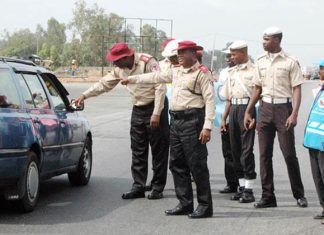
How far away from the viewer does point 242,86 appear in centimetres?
845

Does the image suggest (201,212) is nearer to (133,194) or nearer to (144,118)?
(133,194)

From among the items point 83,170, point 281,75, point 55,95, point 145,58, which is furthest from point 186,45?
point 83,170

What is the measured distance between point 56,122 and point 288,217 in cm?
288

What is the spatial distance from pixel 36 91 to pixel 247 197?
2.72m

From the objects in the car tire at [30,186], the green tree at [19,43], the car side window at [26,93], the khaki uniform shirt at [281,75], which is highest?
the khaki uniform shirt at [281,75]

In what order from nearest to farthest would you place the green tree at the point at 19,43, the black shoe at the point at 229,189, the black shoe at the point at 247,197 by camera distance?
the black shoe at the point at 247,197, the black shoe at the point at 229,189, the green tree at the point at 19,43

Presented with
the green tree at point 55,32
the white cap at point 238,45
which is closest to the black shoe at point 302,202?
the white cap at point 238,45

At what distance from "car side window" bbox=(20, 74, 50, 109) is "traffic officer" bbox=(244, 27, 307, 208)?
2.37 m

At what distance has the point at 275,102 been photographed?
7918mm

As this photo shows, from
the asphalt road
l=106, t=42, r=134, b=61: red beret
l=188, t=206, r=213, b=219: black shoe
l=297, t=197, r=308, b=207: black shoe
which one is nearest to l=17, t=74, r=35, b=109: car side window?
l=106, t=42, r=134, b=61: red beret

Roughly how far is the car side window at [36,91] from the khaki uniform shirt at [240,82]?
2.16 m

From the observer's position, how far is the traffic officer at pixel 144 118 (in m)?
8.59

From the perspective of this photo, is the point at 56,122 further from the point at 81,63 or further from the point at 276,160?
the point at 81,63

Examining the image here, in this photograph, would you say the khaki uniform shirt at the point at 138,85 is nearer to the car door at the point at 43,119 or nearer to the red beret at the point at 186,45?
the car door at the point at 43,119
